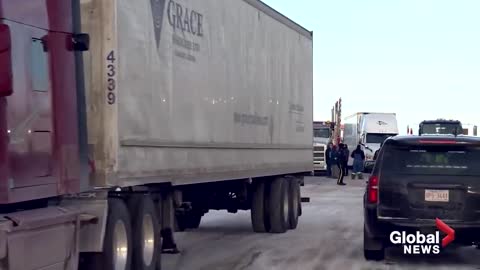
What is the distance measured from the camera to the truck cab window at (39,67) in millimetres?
7541

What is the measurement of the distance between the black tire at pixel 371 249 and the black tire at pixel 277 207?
430 cm

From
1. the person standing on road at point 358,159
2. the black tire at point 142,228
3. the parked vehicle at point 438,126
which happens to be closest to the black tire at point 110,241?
the black tire at point 142,228

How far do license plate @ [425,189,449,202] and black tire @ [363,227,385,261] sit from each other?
96 centimetres

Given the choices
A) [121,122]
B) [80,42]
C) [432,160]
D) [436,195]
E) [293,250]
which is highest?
[80,42]

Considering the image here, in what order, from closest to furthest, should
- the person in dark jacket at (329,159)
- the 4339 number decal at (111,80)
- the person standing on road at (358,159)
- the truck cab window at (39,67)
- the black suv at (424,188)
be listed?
the truck cab window at (39,67), the 4339 number decal at (111,80), the black suv at (424,188), the person standing on road at (358,159), the person in dark jacket at (329,159)

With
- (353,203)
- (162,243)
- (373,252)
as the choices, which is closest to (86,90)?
(162,243)

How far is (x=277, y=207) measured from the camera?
17.1 meters

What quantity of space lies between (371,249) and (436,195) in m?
1.23

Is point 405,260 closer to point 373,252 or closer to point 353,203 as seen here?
point 373,252

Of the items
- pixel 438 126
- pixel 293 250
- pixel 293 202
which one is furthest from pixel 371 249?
pixel 438 126

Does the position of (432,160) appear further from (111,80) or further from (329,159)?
(329,159)

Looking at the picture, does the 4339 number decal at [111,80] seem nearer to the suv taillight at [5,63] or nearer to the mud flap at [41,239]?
the mud flap at [41,239]

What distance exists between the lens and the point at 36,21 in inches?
301

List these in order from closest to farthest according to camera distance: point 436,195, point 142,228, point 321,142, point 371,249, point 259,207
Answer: point 142,228
point 436,195
point 371,249
point 259,207
point 321,142
